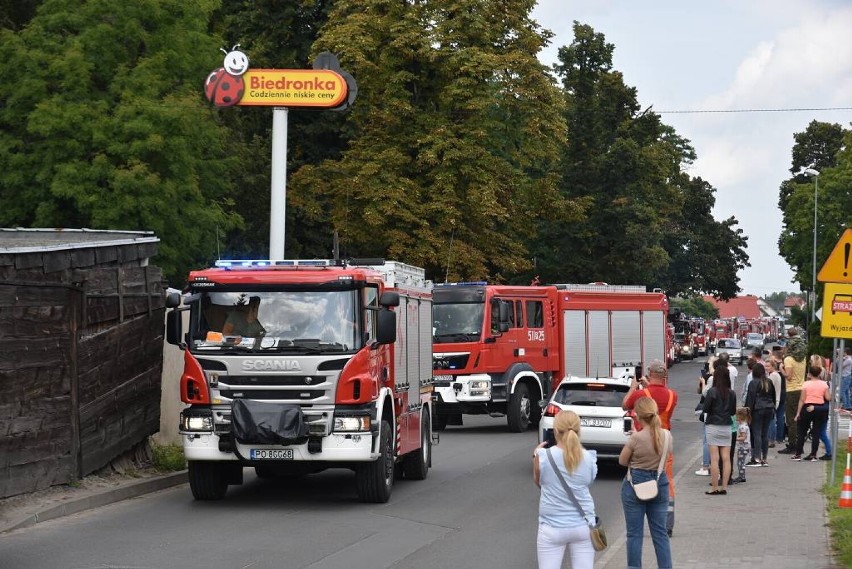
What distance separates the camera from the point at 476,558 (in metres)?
12.9

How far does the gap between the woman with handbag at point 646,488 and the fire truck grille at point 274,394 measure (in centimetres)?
588

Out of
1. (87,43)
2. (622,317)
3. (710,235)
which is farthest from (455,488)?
(710,235)

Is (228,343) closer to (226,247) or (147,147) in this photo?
(147,147)

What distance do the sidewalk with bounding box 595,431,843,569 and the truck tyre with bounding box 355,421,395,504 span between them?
3574 mm

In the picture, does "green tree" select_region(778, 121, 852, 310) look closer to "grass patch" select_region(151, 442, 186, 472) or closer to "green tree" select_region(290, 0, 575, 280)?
"green tree" select_region(290, 0, 575, 280)

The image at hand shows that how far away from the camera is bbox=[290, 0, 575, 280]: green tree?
1715 inches

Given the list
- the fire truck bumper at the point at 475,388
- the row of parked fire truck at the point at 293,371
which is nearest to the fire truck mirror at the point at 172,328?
the row of parked fire truck at the point at 293,371

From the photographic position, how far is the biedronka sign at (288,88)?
106 feet

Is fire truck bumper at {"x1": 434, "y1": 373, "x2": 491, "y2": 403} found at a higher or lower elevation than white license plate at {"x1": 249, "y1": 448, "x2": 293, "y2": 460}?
higher

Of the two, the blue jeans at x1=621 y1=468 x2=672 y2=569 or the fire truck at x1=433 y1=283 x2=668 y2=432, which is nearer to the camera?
the blue jeans at x1=621 y1=468 x2=672 y2=569

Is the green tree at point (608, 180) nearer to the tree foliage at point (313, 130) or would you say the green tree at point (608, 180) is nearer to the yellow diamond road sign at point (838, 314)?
the tree foliage at point (313, 130)

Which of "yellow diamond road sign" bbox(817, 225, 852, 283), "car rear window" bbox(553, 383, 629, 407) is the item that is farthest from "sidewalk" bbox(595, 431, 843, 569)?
"yellow diamond road sign" bbox(817, 225, 852, 283)

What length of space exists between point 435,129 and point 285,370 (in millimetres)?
28224

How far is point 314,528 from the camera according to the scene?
582 inches
